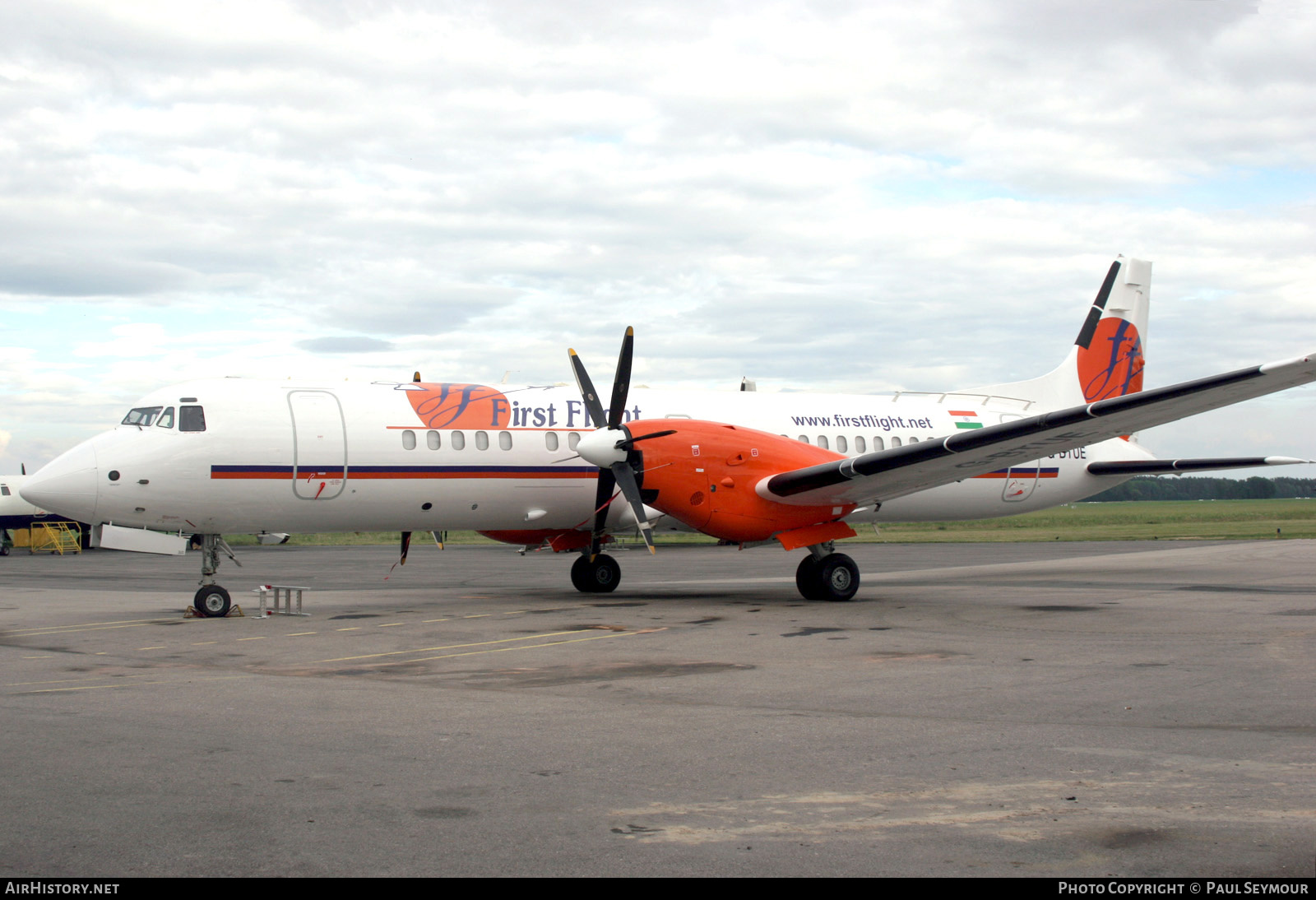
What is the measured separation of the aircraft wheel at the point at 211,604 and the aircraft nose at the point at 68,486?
1.93 m

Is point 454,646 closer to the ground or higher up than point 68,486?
closer to the ground

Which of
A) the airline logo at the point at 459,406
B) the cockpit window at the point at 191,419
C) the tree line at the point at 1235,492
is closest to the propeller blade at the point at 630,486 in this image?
the airline logo at the point at 459,406

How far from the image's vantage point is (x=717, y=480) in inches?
680

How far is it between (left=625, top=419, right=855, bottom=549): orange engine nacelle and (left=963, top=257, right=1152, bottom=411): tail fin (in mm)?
9538

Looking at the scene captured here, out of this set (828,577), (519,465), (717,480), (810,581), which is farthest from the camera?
(519,465)

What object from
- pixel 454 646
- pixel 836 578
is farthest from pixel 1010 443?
pixel 454 646

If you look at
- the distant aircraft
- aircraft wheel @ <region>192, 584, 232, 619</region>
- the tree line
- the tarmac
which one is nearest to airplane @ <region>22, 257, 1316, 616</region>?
aircraft wheel @ <region>192, 584, 232, 619</region>

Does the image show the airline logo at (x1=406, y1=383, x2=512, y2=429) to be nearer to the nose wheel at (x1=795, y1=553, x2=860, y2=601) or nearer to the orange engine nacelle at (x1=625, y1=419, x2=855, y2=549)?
the orange engine nacelle at (x1=625, y1=419, x2=855, y2=549)

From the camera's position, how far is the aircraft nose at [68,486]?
1526 centimetres

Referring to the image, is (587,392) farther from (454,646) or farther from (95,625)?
(95,625)

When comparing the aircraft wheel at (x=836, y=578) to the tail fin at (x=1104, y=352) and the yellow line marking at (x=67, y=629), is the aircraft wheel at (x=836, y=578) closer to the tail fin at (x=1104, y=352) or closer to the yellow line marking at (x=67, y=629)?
the tail fin at (x=1104, y=352)

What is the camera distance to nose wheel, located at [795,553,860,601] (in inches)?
701

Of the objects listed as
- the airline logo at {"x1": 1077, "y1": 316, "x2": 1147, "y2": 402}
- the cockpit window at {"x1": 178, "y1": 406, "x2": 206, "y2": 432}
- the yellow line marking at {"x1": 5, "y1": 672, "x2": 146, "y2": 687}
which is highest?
the airline logo at {"x1": 1077, "y1": 316, "x2": 1147, "y2": 402}

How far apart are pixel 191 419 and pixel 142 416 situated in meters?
0.79
